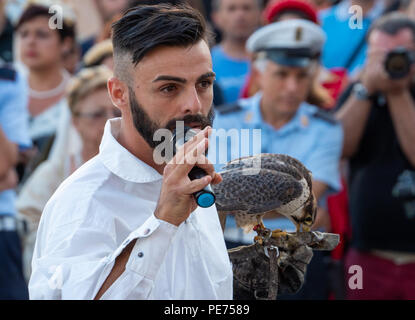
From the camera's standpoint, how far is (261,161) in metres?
2.06

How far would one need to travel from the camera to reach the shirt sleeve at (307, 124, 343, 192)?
12.5 ft

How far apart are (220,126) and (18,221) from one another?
1188 millimetres

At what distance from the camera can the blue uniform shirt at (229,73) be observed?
4.64 meters

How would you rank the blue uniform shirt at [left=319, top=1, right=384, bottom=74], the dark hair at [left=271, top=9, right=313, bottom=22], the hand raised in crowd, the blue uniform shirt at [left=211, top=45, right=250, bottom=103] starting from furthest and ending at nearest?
the blue uniform shirt at [left=319, top=1, right=384, bottom=74] → the blue uniform shirt at [left=211, top=45, right=250, bottom=103] → the dark hair at [left=271, top=9, right=313, bottom=22] → the hand raised in crowd

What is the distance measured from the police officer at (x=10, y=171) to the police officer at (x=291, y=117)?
109 cm

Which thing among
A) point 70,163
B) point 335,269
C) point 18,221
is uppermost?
point 70,163

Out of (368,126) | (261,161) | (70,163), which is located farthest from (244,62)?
(261,161)

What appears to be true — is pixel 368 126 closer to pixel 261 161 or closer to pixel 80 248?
pixel 261 161

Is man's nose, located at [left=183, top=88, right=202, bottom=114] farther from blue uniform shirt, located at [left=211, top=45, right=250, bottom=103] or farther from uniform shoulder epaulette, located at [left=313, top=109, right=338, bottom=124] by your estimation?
blue uniform shirt, located at [left=211, top=45, right=250, bottom=103]

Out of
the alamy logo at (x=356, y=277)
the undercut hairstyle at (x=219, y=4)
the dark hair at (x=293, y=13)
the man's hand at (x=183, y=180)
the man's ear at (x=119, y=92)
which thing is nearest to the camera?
the man's hand at (x=183, y=180)

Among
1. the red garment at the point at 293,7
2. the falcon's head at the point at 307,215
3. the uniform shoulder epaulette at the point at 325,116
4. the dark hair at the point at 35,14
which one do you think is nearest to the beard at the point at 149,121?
the falcon's head at the point at 307,215

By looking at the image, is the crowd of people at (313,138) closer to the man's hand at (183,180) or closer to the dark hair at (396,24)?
the dark hair at (396,24)

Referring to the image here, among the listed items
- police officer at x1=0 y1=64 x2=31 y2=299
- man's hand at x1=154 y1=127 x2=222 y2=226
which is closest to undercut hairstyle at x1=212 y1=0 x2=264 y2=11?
police officer at x1=0 y1=64 x2=31 y2=299
